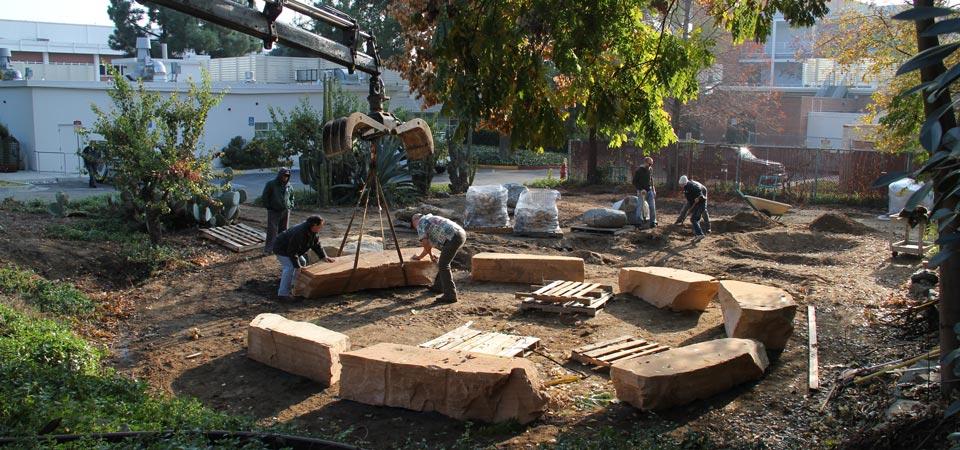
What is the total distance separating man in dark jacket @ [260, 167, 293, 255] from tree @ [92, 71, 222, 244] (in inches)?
44.0

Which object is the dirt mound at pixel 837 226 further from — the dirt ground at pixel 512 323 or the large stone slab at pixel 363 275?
the large stone slab at pixel 363 275

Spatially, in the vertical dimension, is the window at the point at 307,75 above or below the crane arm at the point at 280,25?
above

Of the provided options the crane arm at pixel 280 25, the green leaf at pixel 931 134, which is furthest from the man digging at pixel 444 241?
the green leaf at pixel 931 134

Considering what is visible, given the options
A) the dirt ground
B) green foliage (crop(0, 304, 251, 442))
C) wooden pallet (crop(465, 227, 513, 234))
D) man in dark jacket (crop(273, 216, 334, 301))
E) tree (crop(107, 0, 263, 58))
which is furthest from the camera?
tree (crop(107, 0, 263, 58))

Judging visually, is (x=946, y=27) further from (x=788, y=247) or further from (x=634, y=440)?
(x=788, y=247)

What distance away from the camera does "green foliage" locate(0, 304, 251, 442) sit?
6.33m

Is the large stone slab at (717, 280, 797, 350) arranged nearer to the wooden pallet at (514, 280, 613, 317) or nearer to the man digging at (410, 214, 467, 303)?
the wooden pallet at (514, 280, 613, 317)

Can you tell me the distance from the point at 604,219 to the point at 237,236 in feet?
25.2

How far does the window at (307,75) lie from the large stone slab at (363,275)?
2611cm

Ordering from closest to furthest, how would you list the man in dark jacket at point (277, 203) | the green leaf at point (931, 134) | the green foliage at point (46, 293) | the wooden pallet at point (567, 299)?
the green leaf at point (931, 134)
the green foliage at point (46, 293)
the wooden pallet at point (567, 299)
the man in dark jacket at point (277, 203)

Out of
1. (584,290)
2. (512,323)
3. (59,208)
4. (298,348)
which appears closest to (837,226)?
(584,290)

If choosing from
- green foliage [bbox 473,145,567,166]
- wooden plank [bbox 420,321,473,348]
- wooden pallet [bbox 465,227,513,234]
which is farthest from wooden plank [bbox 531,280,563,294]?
green foliage [bbox 473,145,567,166]

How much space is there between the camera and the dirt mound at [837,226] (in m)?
19.0

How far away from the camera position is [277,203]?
14.6 metres
